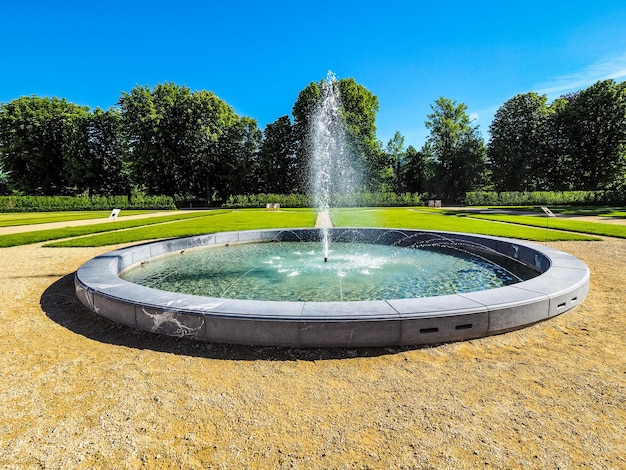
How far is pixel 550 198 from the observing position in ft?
134

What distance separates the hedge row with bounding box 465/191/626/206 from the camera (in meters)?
36.5

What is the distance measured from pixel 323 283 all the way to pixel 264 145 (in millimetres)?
46351

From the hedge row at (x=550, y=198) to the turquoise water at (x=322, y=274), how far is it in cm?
3769

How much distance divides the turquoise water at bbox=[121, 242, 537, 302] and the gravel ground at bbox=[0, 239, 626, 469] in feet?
7.13

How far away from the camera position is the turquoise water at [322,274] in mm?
6629

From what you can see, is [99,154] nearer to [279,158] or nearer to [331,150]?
[279,158]

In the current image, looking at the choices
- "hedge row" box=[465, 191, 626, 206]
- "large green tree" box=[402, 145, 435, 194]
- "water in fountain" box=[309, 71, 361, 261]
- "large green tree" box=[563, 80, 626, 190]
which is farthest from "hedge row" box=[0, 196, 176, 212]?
"large green tree" box=[563, 80, 626, 190]

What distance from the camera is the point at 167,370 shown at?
3.75 metres

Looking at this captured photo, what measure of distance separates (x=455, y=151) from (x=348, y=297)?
52.7 metres

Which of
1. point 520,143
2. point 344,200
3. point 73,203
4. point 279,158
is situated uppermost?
point 520,143

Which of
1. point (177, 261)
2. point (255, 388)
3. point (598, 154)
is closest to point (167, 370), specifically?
point (255, 388)

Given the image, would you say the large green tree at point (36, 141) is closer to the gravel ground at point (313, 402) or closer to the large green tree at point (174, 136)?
the large green tree at point (174, 136)

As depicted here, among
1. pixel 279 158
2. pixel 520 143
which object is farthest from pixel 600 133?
pixel 279 158

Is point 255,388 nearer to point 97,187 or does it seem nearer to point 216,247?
point 216,247
